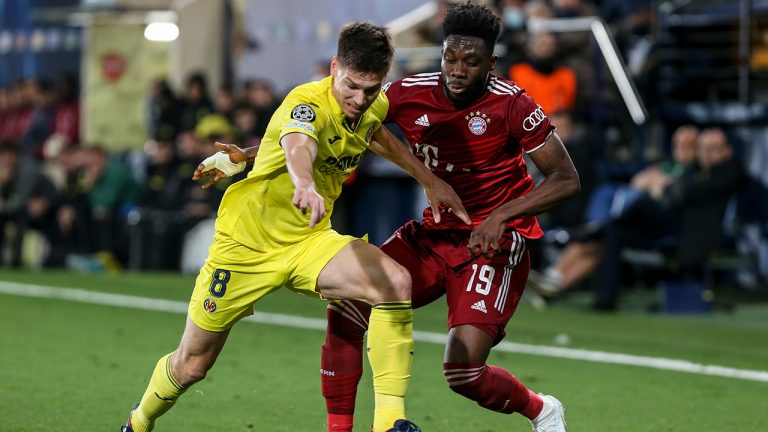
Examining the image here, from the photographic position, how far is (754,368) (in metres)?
9.73

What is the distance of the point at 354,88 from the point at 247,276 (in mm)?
938

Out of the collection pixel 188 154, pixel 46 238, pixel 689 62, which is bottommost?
pixel 46 238

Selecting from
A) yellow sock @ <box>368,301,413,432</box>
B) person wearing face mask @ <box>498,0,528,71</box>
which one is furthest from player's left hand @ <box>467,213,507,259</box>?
person wearing face mask @ <box>498,0,528,71</box>

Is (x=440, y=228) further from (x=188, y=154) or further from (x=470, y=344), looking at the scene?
(x=188, y=154)

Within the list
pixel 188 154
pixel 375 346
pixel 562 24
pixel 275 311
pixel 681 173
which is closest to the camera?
pixel 375 346

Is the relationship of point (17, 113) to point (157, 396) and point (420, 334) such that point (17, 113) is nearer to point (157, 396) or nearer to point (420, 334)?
point (420, 334)

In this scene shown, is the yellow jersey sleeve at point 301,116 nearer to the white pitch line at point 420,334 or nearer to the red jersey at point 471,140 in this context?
the red jersey at point 471,140

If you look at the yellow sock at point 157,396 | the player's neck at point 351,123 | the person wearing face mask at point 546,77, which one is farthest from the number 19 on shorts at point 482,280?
the person wearing face mask at point 546,77

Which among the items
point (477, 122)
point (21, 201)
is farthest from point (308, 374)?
point (21, 201)

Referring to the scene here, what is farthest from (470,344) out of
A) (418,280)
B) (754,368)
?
(754,368)

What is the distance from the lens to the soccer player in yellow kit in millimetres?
5797

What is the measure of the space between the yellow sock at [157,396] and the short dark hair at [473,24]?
1923 mm

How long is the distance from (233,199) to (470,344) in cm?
124

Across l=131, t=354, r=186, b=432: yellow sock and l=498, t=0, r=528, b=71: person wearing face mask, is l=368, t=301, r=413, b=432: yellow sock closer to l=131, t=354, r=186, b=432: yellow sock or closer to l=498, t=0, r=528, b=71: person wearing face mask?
l=131, t=354, r=186, b=432: yellow sock
